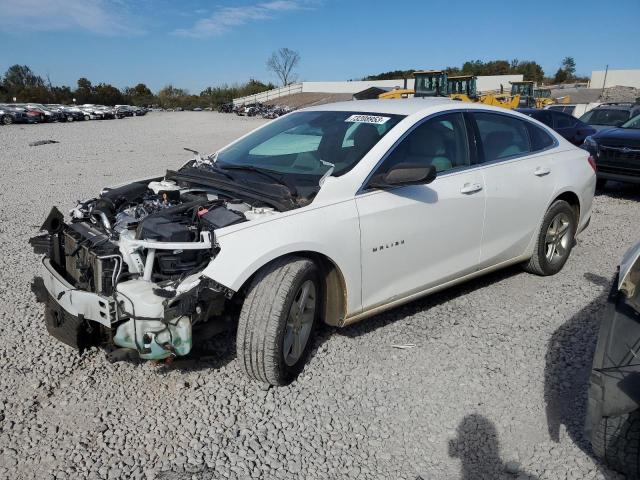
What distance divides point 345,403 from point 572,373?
1.52 meters

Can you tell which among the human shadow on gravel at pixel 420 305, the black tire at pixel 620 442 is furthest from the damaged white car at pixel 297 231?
the black tire at pixel 620 442

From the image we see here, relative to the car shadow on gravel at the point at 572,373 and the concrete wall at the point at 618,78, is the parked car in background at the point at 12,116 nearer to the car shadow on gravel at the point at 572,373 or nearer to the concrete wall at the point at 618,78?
the car shadow on gravel at the point at 572,373

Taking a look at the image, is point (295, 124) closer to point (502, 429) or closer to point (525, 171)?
point (525, 171)

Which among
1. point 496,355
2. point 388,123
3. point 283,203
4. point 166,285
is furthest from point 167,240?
point 496,355

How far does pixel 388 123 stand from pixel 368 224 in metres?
0.87

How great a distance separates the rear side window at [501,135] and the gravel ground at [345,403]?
125cm

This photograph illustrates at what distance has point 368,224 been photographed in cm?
324

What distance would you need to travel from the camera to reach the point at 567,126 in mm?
12734

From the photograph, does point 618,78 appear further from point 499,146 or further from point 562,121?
point 499,146

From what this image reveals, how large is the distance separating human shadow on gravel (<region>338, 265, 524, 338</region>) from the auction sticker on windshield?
150cm

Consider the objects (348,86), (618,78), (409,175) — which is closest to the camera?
(409,175)

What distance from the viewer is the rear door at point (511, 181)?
409 centimetres

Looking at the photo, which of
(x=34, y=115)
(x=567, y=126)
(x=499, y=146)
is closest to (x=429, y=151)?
(x=499, y=146)

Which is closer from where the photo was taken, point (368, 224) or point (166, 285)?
point (166, 285)
